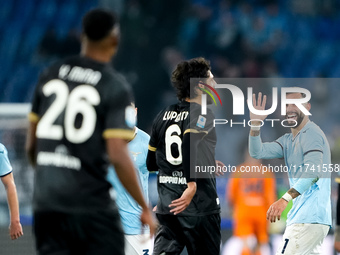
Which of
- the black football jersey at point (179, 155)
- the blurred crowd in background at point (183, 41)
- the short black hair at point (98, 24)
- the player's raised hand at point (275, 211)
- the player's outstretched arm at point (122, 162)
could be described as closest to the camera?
the player's outstretched arm at point (122, 162)

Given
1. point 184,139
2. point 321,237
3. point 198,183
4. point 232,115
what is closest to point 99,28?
point 184,139

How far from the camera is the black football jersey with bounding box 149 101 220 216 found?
5.30 metres

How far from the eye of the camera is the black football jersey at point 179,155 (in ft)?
17.4

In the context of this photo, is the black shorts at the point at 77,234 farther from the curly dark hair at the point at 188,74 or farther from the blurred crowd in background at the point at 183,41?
the blurred crowd in background at the point at 183,41

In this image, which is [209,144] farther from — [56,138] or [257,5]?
[257,5]

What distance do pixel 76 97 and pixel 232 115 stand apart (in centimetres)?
1165

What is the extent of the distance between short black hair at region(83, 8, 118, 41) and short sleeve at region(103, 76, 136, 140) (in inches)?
10.6

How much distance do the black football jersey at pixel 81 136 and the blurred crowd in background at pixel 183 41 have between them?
445 inches

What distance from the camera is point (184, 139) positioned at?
5184 mm

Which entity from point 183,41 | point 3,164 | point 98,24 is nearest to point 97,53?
point 98,24

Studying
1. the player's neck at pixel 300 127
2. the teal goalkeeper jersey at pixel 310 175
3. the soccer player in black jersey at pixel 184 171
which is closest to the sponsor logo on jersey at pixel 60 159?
the soccer player in black jersey at pixel 184 171

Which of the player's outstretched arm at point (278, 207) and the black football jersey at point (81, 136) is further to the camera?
the player's outstretched arm at point (278, 207)

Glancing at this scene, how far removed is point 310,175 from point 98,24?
2494 millimetres

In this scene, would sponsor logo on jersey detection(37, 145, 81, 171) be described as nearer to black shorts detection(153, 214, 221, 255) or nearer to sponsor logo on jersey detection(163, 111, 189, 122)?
sponsor logo on jersey detection(163, 111, 189, 122)
